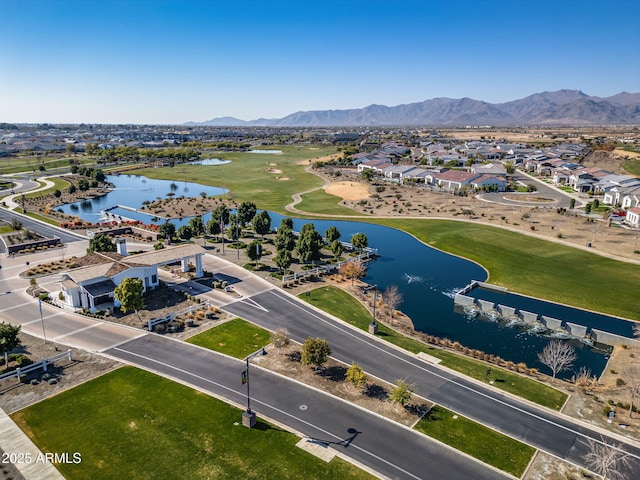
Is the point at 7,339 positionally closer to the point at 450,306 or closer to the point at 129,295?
the point at 129,295

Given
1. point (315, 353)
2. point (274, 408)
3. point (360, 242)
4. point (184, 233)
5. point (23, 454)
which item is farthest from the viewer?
point (184, 233)

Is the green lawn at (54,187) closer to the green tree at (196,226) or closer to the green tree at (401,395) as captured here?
the green tree at (196,226)

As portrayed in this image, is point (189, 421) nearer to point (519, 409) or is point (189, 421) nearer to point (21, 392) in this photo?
point (21, 392)

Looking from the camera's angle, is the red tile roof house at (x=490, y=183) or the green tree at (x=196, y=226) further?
the red tile roof house at (x=490, y=183)

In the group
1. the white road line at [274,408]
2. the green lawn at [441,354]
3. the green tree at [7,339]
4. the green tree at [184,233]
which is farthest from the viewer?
the green tree at [184,233]

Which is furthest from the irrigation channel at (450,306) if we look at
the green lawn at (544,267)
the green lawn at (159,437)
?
the green lawn at (159,437)

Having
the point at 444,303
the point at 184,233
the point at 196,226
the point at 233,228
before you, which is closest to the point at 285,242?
the point at 233,228
